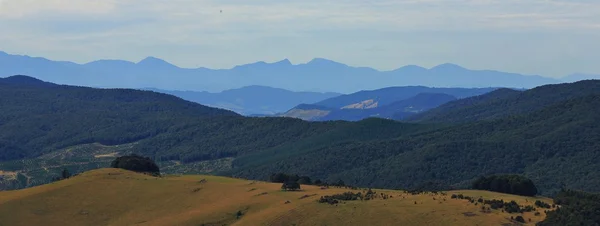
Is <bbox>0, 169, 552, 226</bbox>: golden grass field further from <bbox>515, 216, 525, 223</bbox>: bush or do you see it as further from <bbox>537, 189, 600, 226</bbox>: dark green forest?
<bbox>537, 189, 600, 226</bbox>: dark green forest

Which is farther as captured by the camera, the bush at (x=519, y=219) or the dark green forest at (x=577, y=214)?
the bush at (x=519, y=219)

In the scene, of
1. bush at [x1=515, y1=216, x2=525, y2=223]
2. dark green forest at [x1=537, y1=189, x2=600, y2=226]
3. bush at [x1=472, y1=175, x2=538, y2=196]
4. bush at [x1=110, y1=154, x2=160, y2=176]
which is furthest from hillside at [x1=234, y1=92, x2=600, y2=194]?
bush at [x1=515, y1=216, x2=525, y2=223]

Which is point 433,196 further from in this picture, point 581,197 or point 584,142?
point 584,142

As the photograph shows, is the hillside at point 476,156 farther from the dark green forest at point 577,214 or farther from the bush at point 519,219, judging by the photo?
the bush at point 519,219

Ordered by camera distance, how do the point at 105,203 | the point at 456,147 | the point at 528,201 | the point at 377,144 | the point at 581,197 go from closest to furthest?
the point at 581,197
the point at 528,201
the point at 105,203
the point at 456,147
the point at 377,144

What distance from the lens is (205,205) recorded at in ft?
253

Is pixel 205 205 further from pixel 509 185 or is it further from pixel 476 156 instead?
pixel 476 156

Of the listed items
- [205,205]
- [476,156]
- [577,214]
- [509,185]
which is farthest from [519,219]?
[476,156]

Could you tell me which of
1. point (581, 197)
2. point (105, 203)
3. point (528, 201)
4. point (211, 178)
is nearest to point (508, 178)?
point (528, 201)

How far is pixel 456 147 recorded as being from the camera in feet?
559

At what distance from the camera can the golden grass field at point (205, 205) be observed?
60.8 meters

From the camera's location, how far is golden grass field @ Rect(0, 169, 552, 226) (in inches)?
2393

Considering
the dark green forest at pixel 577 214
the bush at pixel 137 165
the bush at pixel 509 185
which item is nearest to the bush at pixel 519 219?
the dark green forest at pixel 577 214

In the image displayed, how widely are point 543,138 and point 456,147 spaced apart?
1904 centimetres
